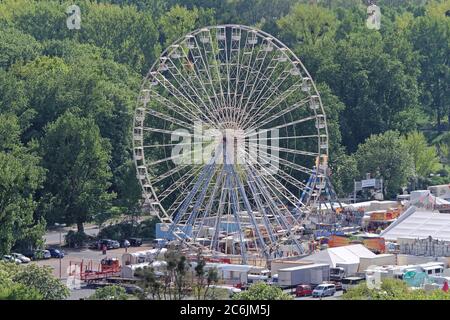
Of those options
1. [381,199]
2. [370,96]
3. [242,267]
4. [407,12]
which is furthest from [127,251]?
[407,12]

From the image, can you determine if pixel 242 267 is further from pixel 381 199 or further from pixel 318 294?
pixel 381 199

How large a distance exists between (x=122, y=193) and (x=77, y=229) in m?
2.84

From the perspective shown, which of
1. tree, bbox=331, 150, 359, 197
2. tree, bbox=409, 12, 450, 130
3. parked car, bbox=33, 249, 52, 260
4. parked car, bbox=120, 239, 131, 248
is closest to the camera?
parked car, bbox=33, 249, 52, 260

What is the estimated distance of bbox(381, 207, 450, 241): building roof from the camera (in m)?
67.7

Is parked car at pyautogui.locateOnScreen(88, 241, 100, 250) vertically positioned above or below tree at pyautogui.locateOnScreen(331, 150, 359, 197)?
below

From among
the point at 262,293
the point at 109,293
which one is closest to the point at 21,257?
the point at 109,293

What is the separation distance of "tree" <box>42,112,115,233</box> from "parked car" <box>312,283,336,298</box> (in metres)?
17.8

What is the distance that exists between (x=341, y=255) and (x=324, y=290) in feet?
17.5

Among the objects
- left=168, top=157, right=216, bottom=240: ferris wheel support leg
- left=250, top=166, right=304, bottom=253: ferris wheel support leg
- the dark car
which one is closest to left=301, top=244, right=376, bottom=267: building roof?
left=250, top=166, right=304, bottom=253: ferris wheel support leg

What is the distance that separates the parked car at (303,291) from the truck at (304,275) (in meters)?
0.57

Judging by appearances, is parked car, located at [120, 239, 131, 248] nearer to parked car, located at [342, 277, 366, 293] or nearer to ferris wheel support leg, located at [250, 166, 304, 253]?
ferris wheel support leg, located at [250, 166, 304, 253]

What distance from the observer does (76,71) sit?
86250 millimetres

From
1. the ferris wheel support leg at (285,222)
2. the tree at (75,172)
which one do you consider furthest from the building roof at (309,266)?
the tree at (75,172)

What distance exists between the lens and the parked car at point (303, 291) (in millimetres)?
58969
